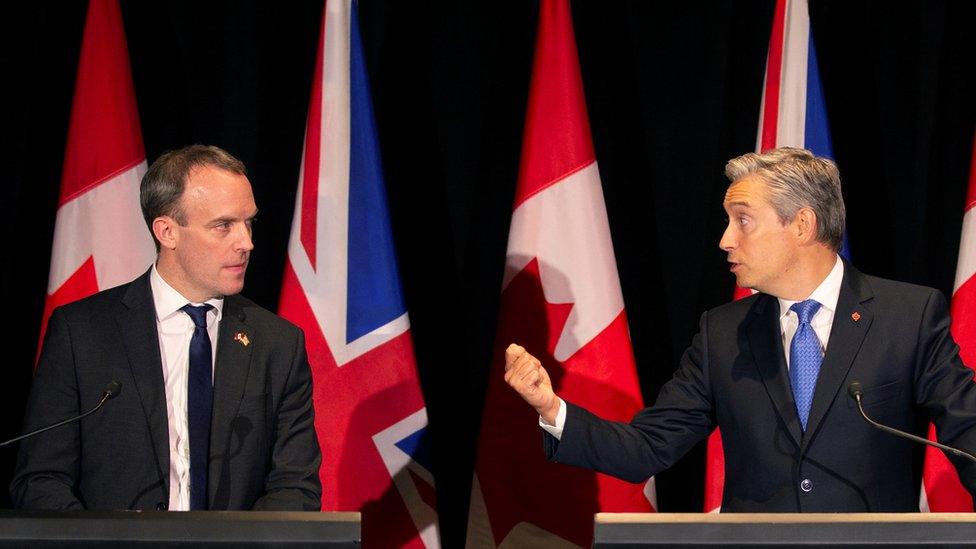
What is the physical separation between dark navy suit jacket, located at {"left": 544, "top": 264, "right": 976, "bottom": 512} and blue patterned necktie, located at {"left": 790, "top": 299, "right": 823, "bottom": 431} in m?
0.03

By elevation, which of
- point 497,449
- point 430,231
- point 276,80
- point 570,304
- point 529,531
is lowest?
point 529,531

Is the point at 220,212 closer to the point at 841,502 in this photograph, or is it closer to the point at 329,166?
the point at 329,166

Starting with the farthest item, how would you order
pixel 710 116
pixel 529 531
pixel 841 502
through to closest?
pixel 710 116, pixel 529 531, pixel 841 502

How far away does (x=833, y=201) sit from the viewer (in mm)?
2887

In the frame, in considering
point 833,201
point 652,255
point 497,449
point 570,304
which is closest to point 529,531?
point 497,449

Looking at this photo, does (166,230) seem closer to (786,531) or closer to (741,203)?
(741,203)

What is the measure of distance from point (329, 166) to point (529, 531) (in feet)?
4.48

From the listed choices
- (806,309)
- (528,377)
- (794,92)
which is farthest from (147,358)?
(794,92)

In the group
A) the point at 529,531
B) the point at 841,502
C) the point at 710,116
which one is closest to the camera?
the point at 841,502

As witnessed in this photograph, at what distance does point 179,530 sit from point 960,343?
2791mm

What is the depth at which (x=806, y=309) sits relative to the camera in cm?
288

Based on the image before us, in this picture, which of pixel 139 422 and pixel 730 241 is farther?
pixel 730 241

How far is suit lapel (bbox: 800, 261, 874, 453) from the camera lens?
2752mm

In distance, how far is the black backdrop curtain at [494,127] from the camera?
424 cm
